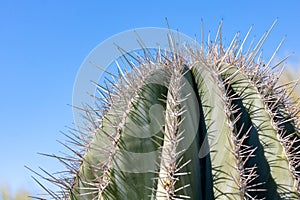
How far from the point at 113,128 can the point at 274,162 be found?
598mm

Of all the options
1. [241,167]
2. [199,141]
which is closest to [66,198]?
[199,141]

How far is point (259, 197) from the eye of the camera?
178 centimetres

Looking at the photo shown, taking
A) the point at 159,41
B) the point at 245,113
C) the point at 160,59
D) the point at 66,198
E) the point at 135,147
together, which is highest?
the point at 159,41

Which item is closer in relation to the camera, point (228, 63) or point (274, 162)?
point (274, 162)

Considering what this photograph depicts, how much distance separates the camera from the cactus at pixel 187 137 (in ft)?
5.34

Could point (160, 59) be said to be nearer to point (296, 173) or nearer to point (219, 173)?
point (219, 173)

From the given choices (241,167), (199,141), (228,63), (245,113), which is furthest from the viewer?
(228,63)

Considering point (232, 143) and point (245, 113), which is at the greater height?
point (245, 113)

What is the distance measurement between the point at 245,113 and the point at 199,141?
0.83ft

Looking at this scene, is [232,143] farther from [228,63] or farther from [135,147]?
[228,63]

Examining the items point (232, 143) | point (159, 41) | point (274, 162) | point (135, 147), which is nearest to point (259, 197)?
point (274, 162)

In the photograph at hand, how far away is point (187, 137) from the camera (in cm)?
170

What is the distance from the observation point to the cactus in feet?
5.34

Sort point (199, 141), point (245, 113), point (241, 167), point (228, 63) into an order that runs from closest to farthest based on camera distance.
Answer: point (241, 167), point (199, 141), point (245, 113), point (228, 63)
